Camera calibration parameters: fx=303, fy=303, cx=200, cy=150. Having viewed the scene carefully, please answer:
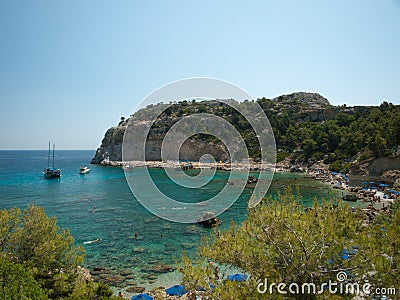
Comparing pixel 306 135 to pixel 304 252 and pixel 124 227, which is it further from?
pixel 304 252

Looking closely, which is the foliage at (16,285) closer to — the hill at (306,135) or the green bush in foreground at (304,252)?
the green bush in foreground at (304,252)

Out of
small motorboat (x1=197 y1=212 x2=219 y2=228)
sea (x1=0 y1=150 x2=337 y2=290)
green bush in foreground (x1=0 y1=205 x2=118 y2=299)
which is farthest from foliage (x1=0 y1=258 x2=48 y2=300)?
small motorboat (x1=197 y1=212 x2=219 y2=228)

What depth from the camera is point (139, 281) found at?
47.5ft

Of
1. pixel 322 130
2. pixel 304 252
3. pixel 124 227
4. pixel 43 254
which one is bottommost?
pixel 124 227

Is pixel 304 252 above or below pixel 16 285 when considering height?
above

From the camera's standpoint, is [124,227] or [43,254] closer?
[43,254]

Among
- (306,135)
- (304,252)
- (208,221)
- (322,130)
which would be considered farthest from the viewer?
(306,135)

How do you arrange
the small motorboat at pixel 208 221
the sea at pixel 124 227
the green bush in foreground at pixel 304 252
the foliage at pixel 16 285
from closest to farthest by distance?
the green bush in foreground at pixel 304 252
the foliage at pixel 16 285
the sea at pixel 124 227
the small motorboat at pixel 208 221

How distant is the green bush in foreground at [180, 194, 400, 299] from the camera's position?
233 inches

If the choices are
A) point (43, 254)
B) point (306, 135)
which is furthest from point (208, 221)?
point (306, 135)

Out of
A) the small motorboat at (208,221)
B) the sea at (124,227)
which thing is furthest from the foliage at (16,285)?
the small motorboat at (208,221)

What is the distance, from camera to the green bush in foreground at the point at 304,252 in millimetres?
5922

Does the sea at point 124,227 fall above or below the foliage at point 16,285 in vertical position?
below

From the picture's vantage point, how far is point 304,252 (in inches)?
249
